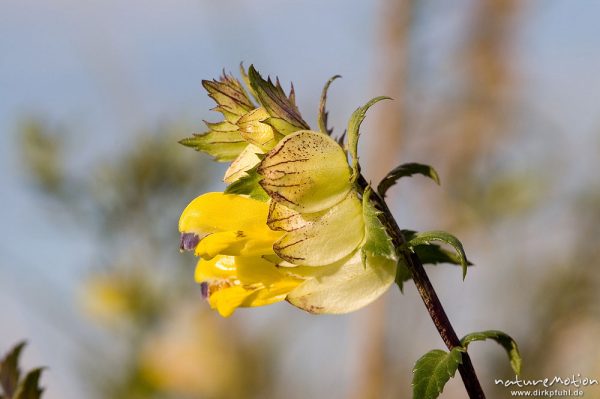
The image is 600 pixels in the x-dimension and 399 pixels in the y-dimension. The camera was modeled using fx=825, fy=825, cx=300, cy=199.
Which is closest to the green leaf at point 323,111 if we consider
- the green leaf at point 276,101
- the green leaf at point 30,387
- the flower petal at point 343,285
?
the green leaf at point 276,101

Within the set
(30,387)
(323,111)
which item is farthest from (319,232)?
(30,387)

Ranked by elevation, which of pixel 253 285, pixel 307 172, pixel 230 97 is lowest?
pixel 253 285

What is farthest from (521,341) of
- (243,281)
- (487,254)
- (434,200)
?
(243,281)

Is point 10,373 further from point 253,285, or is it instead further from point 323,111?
point 323,111

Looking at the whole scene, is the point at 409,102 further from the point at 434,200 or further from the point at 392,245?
the point at 392,245

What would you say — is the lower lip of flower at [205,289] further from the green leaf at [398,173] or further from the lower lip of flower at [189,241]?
the green leaf at [398,173]

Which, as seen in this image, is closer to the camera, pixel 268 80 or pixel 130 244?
pixel 268 80
